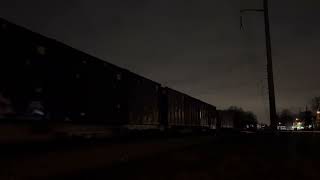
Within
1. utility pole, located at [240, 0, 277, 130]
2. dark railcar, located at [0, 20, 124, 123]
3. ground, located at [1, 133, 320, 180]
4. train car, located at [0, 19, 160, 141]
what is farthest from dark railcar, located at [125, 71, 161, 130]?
utility pole, located at [240, 0, 277, 130]

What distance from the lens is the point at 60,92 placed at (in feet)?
59.2

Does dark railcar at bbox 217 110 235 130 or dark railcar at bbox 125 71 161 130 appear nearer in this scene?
dark railcar at bbox 125 71 161 130

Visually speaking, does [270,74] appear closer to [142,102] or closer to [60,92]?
[60,92]

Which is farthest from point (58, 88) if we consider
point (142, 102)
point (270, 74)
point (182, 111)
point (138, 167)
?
point (182, 111)

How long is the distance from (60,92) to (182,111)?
21.9 m

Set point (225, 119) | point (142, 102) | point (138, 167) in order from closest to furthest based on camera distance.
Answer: point (138, 167) → point (142, 102) → point (225, 119)

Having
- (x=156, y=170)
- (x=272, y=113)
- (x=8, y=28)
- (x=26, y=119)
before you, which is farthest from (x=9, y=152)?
(x=272, y=113)

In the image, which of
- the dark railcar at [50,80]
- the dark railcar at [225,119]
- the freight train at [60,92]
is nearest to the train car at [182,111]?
the freight train at [60,92]

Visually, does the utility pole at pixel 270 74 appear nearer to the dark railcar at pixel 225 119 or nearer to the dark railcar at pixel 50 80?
the dark railcar at pixel 50 80

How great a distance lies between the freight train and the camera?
14.9 metres

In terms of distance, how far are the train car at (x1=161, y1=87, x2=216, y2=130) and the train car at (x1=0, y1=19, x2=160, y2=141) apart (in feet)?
24.6

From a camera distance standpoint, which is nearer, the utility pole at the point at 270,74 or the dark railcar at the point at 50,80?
the dark railcar at the point at 50,80

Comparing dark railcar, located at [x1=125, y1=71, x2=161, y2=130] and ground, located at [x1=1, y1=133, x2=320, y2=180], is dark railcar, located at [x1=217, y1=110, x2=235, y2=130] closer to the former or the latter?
dark railcar, located at [x1=125, y1=71, x2=161, y2=130]

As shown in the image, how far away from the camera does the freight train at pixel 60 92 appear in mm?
14930
